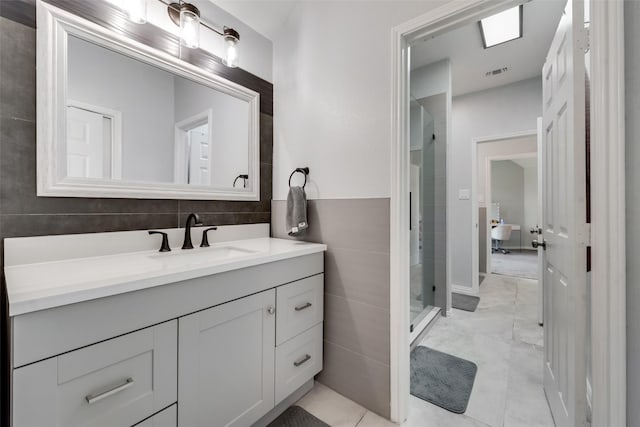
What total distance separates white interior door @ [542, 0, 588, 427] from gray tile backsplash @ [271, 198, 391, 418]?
724mm

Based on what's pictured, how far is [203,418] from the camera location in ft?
3.42

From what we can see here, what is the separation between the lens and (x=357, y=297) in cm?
153

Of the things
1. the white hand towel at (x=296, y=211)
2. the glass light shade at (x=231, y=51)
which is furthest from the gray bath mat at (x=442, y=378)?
the glass light shade at (x=231, y=51)

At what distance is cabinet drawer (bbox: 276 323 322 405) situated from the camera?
53.2 inches

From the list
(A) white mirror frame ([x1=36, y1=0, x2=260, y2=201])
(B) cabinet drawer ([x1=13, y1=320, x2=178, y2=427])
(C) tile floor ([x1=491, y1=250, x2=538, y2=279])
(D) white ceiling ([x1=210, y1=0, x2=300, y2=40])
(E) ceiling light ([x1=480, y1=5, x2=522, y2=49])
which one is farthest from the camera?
(C) tile floor ([x1=491, y1=250, x2=538, y2=279])

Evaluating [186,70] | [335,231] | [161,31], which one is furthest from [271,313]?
[161,31]

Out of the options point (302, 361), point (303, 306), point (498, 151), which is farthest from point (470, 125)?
point (302, 361)

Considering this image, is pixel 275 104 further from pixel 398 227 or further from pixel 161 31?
pixel 398 227

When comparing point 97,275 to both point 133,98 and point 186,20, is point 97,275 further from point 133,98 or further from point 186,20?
point 186,20

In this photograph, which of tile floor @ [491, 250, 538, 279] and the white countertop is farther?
tile floor @ [491, 250, 538, 279]

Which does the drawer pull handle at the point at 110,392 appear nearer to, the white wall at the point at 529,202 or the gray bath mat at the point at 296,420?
the gray bath mat at the point at 296,420

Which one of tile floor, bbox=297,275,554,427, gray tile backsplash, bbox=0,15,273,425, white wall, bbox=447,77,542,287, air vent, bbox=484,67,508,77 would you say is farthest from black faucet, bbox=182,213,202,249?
air vent, bbox=484,67,508,77

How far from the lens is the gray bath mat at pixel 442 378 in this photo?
1.53m

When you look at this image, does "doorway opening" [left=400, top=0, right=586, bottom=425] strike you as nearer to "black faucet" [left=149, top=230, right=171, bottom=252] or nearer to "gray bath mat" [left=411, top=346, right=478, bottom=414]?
"gray bath mat" [left=411, top=346, right=478, bottom=414]
